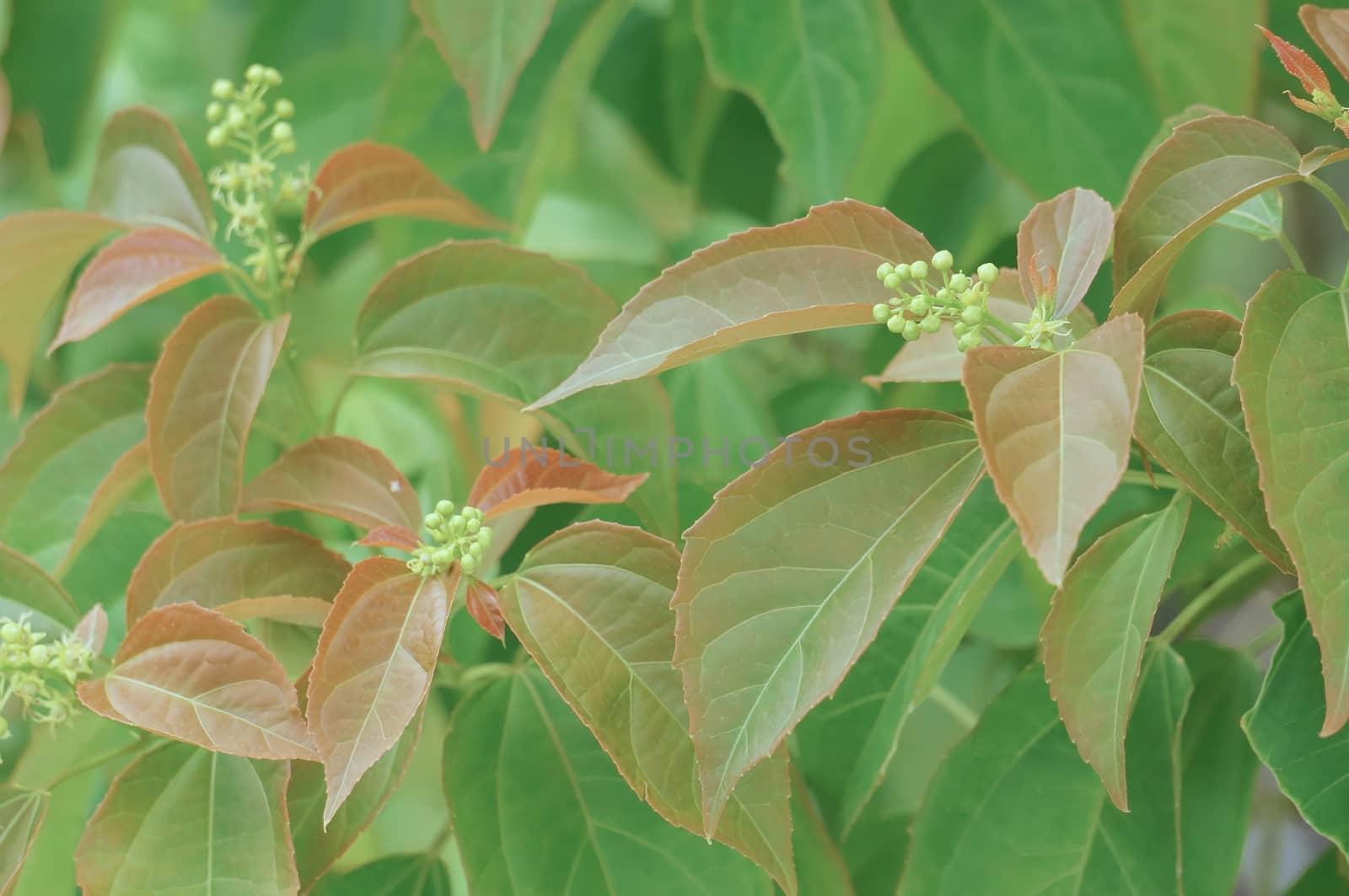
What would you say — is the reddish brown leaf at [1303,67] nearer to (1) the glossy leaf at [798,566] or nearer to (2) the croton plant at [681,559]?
(2) the croton plant at [681,559]

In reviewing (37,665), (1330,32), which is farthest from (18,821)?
(1330,32)

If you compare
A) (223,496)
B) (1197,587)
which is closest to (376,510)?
(223,496)

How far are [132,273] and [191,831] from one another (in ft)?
0.71

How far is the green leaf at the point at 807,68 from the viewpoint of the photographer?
1.85ft

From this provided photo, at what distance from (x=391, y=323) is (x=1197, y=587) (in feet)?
1.25

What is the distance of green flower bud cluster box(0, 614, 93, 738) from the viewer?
372mm

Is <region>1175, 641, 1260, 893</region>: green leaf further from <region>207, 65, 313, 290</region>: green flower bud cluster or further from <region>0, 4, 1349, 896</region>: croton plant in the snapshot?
<region>207, 65, 313, 290</region>: green flower bud cluster

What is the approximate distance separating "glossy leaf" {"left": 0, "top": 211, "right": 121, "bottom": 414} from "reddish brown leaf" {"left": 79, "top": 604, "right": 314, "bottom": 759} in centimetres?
19

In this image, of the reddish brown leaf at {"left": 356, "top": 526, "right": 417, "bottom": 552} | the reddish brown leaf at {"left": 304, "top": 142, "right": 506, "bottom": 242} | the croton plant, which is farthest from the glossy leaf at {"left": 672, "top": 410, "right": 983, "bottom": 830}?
the reddish brown leaf at {"left": 304, "top": 142, "right": 506, "bottom": 242}

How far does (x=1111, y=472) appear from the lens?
27cm

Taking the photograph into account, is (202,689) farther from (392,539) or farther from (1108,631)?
(1108,631)

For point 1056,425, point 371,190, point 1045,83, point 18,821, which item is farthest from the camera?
point 1045,83

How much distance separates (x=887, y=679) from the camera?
0.51 metres

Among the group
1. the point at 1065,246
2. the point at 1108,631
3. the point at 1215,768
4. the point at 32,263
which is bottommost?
the point at 1215,768
